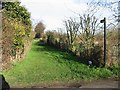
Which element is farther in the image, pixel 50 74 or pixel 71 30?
pixel 71 30

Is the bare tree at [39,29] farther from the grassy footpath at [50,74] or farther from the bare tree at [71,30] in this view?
the grassy footpath at [50,74]

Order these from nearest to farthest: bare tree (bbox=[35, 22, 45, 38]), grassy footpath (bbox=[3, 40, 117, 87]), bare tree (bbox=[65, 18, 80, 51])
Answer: grassy footpath (bbox=[3, 40, 117, 87]) < bare tree (bbox=[65, 18, 80, 51]) < bare tree (bbox=[35, 22, 45, 38])

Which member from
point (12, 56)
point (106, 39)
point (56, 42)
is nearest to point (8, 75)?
point (12, 56)

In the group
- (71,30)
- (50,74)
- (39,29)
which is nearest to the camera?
(50,74)

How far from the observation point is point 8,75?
51.9 feet

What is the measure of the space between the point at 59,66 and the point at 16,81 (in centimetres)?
576

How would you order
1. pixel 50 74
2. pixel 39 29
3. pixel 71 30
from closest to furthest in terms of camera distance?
pixel 50 74
pixel 71 30
pixel 39 29

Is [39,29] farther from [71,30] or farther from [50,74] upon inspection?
[50,74]

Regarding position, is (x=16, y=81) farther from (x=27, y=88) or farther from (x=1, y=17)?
(x=1, y=17)

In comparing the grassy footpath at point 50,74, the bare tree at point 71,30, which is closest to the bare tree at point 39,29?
the bare tree at point 71,30

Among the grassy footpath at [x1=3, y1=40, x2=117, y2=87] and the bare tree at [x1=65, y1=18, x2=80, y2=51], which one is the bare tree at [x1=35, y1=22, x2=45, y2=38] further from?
the grassy footpath at [x1=3, y1=40, x2=117, y2=87]

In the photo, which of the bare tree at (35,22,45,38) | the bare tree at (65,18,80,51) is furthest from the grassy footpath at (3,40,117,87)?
the bare tree at (35,22,45,38)

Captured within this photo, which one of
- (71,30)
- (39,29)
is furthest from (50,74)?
(39,29)

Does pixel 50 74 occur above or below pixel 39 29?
below
